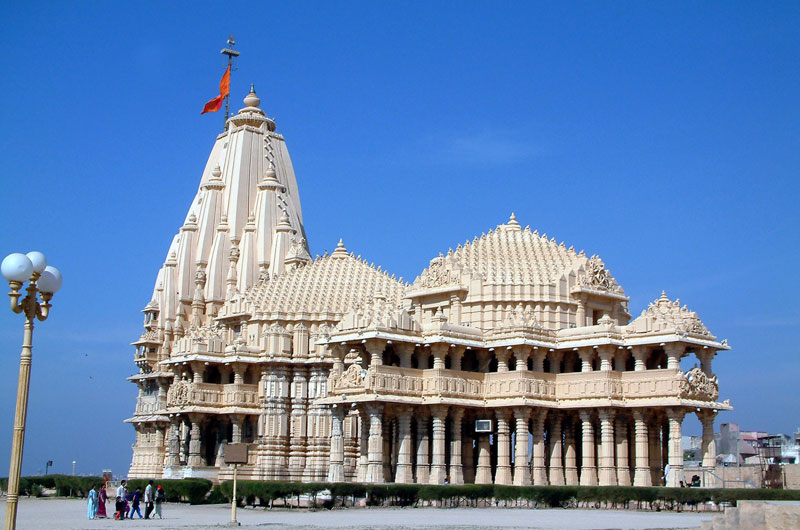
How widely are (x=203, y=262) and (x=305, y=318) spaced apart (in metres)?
18.3

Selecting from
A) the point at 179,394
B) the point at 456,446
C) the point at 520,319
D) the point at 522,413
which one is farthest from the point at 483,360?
the point at 179,394

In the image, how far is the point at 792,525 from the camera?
24297mm

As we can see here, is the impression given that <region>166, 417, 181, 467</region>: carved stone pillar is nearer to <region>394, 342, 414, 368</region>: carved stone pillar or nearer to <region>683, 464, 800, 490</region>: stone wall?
<region>394, 342, 414, 368</region>: carved stone pillar

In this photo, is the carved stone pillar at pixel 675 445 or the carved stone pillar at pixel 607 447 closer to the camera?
the carved stone pillar at pixel 675 445

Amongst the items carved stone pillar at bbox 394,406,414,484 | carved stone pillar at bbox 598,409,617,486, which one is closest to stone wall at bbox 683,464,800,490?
carved stone pillar at bbox 598,409,617,486

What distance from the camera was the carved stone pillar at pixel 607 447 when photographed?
54656 mm

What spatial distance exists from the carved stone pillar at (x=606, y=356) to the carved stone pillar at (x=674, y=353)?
9.12ft

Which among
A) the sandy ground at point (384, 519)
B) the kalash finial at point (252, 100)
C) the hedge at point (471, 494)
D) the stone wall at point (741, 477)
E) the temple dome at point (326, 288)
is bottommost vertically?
the sandy ground at point (384, 519)

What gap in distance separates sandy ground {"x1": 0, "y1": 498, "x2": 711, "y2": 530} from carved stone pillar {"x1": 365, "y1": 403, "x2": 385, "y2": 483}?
8.59 meters

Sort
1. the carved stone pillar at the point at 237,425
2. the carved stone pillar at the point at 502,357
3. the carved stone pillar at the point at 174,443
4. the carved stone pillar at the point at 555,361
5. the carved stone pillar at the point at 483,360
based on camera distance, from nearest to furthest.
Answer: the carved stone pillar at the point at 502,357, the carved stone pillar at the point at 555,361, the carved stone pillar at the point at 483,360, the carved stone pillar at the point at 237,425, the carved stone pillar at the point at 174,443

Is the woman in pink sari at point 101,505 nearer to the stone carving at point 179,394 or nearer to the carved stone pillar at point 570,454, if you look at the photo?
the carved stone pillar at point 570,454

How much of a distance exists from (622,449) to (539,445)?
4069mm

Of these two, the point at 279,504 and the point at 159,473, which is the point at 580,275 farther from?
the point at 159,473

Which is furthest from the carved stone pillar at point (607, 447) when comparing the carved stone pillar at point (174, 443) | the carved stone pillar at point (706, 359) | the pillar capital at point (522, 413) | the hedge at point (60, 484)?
the carved stone pillar at point (174, 443)
